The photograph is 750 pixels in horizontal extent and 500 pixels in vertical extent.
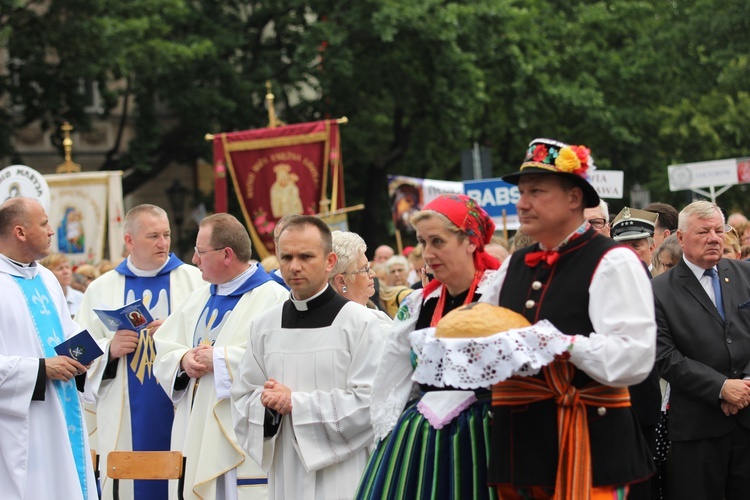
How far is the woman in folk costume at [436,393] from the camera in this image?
15.0 ft

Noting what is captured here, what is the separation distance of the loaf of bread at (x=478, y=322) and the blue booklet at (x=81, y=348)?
121 inches

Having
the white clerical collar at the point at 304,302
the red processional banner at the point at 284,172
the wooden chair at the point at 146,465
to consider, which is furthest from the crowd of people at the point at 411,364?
the red processional banner at the point at 284,172

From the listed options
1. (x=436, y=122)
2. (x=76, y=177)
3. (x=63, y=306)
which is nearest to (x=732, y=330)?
(x=63, y=306)

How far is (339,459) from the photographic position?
5.66m

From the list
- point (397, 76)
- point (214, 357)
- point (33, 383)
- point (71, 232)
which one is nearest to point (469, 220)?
point (214, 357)

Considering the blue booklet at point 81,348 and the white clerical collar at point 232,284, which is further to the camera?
the white clerical collar at point 232,284

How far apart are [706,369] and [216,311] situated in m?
2.85

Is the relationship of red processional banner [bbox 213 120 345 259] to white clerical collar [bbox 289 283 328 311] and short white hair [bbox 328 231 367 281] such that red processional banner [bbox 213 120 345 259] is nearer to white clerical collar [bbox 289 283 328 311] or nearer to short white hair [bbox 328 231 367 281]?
short white hair [bbox 328 231 367 281]

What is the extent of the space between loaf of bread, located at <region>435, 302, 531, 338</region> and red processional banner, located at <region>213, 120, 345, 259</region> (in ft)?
39.4

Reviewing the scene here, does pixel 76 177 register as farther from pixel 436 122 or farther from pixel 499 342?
pixel 499 342

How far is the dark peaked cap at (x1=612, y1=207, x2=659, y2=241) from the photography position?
728 cm

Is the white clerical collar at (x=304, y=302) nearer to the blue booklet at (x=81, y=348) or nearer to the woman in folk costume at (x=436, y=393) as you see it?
the woman in folk costume at (x=436, y=393)

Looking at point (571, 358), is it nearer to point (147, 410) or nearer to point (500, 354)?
point (500, 354)

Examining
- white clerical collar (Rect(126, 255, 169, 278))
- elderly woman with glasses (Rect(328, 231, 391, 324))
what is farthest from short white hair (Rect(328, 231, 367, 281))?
white clerical collar (Rect(126, 255, 169, 278))
